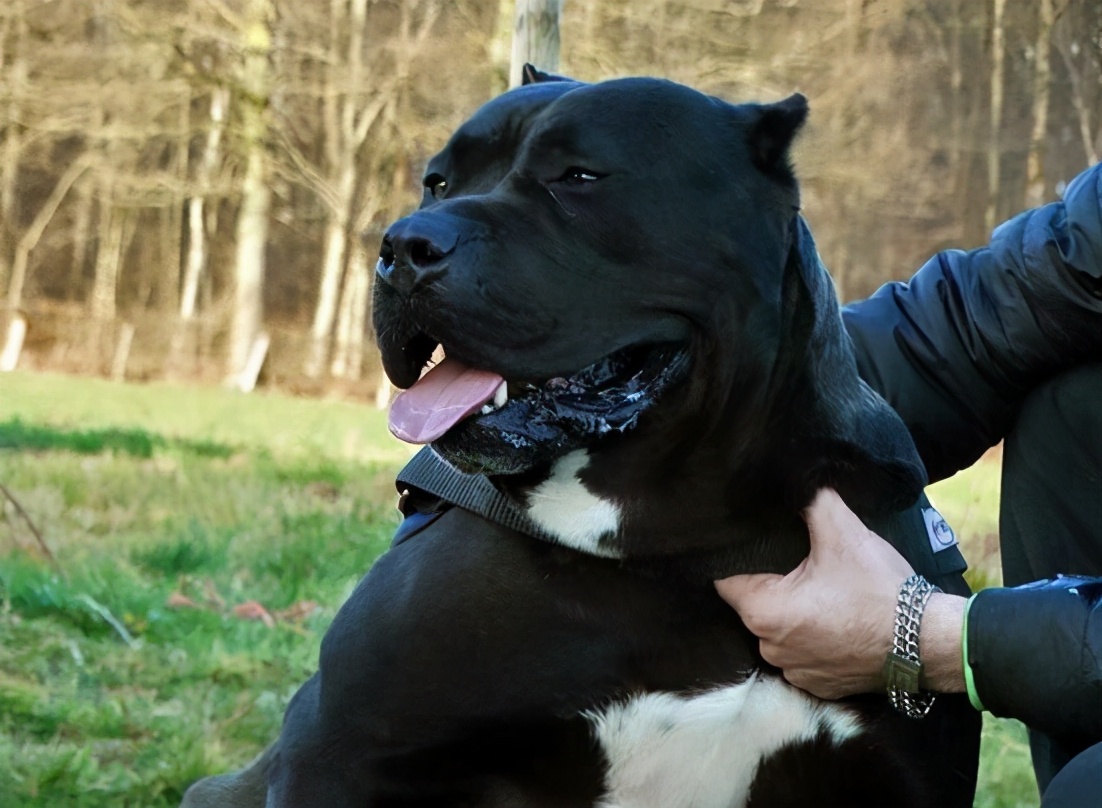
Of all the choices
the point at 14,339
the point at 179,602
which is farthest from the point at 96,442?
the point at 14,339

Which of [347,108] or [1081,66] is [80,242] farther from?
[1081,66]

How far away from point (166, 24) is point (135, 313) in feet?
17.9

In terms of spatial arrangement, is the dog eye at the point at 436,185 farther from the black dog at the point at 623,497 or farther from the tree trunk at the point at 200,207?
the tree trunk at the point at 200,207

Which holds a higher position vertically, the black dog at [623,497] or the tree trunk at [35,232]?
the black dog at [623,497]

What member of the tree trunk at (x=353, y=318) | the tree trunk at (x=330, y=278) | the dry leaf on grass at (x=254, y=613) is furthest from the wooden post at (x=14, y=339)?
the dry leaf on grass at (x=254, y=613)

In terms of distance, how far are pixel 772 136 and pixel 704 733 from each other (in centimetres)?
85

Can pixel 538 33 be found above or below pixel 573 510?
above

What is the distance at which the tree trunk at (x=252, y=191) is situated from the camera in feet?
46.3

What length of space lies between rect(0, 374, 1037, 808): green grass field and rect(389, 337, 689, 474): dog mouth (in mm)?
1414

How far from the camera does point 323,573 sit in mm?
4668

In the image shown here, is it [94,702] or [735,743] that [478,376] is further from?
[94,702]

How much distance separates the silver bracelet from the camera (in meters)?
1.91

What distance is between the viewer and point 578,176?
185cm

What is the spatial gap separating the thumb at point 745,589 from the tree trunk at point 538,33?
3155 mm
